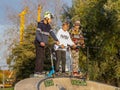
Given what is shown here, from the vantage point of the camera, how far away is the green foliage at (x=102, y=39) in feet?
60.8

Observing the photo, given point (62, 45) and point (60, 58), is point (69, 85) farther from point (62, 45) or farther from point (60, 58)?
point (62, 45)

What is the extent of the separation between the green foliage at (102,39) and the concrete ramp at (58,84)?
6.71 metres

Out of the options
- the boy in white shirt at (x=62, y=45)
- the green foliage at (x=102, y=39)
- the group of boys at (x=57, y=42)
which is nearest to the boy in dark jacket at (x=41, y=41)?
the group of boys at (x=57, y=42)

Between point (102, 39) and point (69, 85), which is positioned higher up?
point (102, 39)

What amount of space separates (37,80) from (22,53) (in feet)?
47.1

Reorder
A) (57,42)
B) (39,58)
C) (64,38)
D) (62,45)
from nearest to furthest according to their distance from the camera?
(39,58)
(57,42)
(62,45)
(64,38)

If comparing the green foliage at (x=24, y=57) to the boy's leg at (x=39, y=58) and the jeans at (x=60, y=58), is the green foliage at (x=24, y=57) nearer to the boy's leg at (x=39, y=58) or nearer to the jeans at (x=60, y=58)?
the jeans at (x=60, y=58)

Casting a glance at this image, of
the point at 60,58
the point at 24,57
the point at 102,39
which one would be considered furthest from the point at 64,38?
the point at 24,57

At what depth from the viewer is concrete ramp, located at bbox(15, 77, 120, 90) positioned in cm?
960

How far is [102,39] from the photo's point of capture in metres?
18.9

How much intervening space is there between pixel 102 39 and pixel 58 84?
343 inches

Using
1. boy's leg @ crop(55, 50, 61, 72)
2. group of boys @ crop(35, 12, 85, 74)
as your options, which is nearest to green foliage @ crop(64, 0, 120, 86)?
group of boys @ crop(35, 12, 85, 74)

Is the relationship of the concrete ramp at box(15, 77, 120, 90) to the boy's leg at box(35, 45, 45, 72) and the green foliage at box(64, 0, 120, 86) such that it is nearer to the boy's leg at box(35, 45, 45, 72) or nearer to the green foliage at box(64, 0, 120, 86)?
the boy's leg at box(35, 45, 45, 72)

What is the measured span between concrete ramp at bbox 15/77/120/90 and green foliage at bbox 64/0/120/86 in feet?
22.0
